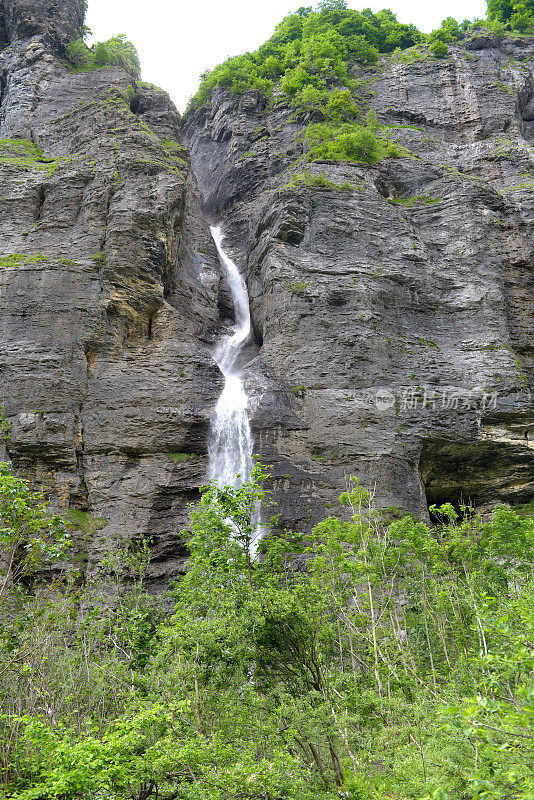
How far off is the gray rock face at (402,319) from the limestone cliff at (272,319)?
0.10 meters

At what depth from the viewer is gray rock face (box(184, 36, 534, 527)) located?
1057 inches

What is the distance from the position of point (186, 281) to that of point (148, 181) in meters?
5.94

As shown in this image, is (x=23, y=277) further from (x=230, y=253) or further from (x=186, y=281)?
(x=230, y=253)

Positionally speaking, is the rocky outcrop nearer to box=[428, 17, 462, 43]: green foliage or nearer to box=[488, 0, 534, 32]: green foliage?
box=[428, 17, 462, 43]: green foliage

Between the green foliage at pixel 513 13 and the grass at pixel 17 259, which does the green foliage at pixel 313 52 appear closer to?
the green foliage at pixel 513 13

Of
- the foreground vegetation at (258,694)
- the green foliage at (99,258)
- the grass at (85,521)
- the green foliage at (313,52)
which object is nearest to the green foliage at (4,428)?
the grass at (85,521)

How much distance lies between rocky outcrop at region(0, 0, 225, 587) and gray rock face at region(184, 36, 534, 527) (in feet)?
12.7

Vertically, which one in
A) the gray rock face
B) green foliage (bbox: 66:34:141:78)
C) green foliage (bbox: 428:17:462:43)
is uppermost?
green foliage (bbox: 428:17:462:43)

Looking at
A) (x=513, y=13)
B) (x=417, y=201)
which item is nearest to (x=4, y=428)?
(x=417, y=201)

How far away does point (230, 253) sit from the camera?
41938 millimetres

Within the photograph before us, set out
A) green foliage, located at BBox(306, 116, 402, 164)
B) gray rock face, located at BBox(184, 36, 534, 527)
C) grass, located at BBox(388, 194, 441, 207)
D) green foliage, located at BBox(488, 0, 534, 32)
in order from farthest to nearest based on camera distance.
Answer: green foliage, located at BBox(488, 0, 534, 32)
green foliage, located at BBox(306, 116, 402, 164)
grass, located at BBox(388, 194, 441, 207)
gray rock face, located at BBox(184, 36, 534, 527)

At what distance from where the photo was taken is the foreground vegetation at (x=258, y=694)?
8.37 metres

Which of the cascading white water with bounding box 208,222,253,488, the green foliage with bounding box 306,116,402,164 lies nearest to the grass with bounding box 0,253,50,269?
the cascading white water with bounding box 208,222,253,488

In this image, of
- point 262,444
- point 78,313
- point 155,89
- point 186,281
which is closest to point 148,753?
point 262,444
